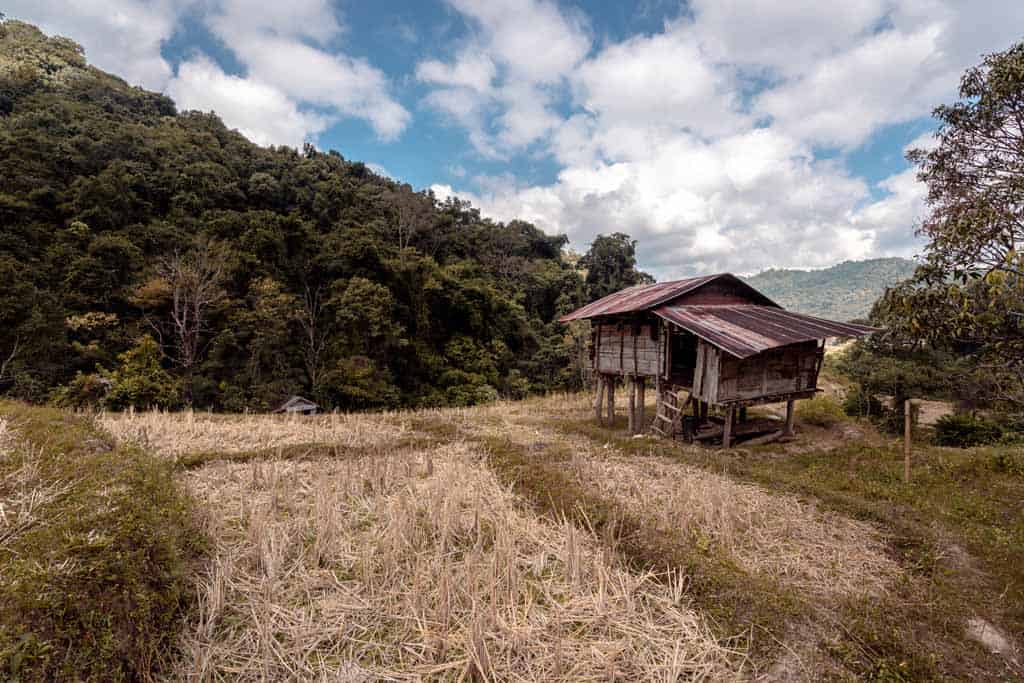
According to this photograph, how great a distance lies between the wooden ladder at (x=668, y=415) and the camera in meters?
12.2

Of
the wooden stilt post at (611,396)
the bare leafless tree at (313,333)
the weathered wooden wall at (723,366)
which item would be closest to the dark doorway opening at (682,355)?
the weathered wooden wall at (723,366)

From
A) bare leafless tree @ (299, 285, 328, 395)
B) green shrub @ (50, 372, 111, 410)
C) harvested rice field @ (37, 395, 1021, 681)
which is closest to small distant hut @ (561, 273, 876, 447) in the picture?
harvested rice field @ (37, 395, 1021, 681)

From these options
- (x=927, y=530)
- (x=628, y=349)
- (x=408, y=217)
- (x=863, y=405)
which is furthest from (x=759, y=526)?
(x=408, y=217)

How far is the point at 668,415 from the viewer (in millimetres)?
13086

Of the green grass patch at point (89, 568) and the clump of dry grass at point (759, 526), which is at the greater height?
the green grass patch at point (89, 568)

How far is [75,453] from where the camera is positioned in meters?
4.16

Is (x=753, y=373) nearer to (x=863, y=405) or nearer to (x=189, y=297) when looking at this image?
(x=863, y=405)

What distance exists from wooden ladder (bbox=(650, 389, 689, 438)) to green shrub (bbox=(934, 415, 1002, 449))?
6566 millimetres

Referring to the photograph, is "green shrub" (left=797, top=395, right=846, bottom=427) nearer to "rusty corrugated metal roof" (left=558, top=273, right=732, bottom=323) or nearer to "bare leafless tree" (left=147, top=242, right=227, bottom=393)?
"rusty corrugated metal roof" (left=558, top=273, right=732, bottom=323)

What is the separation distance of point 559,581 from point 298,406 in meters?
19.5

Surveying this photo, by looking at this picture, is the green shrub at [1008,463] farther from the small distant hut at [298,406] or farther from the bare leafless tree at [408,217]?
the bare leafless tree at [408,217]

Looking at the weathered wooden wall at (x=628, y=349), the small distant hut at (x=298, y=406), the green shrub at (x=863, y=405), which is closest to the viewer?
the weathered wooden wall at (x=628, y=349)

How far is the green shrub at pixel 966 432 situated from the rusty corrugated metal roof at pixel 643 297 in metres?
6.99

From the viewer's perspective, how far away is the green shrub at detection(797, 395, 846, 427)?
13625mm
